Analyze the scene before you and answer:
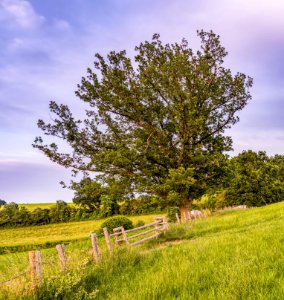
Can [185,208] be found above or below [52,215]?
below

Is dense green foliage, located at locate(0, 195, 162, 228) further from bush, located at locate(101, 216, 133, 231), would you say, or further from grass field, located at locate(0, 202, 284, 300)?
grass field, located at locate(0, 202, 284, 300)

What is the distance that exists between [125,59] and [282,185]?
4431cm

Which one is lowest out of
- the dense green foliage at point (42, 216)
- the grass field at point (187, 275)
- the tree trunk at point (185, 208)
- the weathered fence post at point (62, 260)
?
the grass field at point (187, 275)

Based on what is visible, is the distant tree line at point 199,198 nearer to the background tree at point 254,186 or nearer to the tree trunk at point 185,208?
the background tree at point 254,186

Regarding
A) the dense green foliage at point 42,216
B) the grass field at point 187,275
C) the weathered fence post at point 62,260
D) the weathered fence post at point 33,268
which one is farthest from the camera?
the dense green foliage at point 42,216

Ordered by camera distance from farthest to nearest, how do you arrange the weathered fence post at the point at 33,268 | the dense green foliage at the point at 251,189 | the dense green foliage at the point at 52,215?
1. the dense green foliage at the point at 52,215
2. the dense green foliage at the point at 251,189
3. the weathered fence post at the point at 33,268

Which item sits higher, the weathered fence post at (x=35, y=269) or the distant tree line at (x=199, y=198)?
the distant tree line at (x=199, y=198)

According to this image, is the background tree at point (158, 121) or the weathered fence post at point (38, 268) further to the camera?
the background tree at point (158, 121)

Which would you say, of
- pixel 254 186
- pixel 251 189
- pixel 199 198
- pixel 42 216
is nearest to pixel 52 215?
pixel 42 216

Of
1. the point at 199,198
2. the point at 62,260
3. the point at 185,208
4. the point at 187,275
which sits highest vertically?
the point at 199,198

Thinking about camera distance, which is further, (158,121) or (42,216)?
(42,216)

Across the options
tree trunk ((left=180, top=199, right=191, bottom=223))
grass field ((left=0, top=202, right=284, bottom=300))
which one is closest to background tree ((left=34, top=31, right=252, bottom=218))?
tree trunk ((left=180, top=199, right=191, bottom=223))

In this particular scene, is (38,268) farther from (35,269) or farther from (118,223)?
(118,223)

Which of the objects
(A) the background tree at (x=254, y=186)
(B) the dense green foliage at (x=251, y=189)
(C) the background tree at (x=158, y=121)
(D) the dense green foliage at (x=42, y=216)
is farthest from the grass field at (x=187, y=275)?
(D) the dense green foliage at (x=42, y=216)
